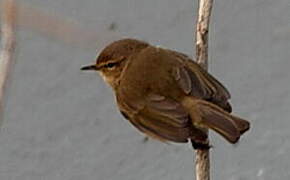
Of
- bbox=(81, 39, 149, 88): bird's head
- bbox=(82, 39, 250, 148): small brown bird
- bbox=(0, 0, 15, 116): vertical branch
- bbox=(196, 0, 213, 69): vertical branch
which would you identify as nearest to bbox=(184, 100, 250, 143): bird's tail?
bbox=(82, 39, 250, 148): small brown bird

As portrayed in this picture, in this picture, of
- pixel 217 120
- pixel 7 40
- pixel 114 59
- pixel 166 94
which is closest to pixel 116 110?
pixel 114 59

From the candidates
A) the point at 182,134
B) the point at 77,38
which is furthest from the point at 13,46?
the point at 182,134

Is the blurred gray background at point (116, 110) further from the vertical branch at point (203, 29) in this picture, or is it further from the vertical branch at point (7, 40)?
the vertical branch at point (7, 40)

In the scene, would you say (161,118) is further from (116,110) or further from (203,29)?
(116,110)

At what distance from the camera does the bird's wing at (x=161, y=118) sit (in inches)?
113

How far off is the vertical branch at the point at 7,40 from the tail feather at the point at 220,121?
88 centimetres

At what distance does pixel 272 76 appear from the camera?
407cm

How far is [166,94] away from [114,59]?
0.31 meters

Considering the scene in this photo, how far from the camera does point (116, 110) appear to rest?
13.2ft

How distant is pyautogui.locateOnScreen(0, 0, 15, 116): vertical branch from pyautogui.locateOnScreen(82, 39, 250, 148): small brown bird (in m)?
0.82

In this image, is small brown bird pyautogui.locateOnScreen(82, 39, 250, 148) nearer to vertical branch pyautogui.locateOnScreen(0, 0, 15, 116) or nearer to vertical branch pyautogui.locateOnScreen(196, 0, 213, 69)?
vertical branch pyautogui.locateOnScreen(196, 0, 213, 69)

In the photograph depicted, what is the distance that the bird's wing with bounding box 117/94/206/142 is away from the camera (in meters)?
2.86

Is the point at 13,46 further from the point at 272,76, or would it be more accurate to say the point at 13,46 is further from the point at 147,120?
the point at 272,76

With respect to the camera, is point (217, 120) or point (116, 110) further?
point (116, 110)
